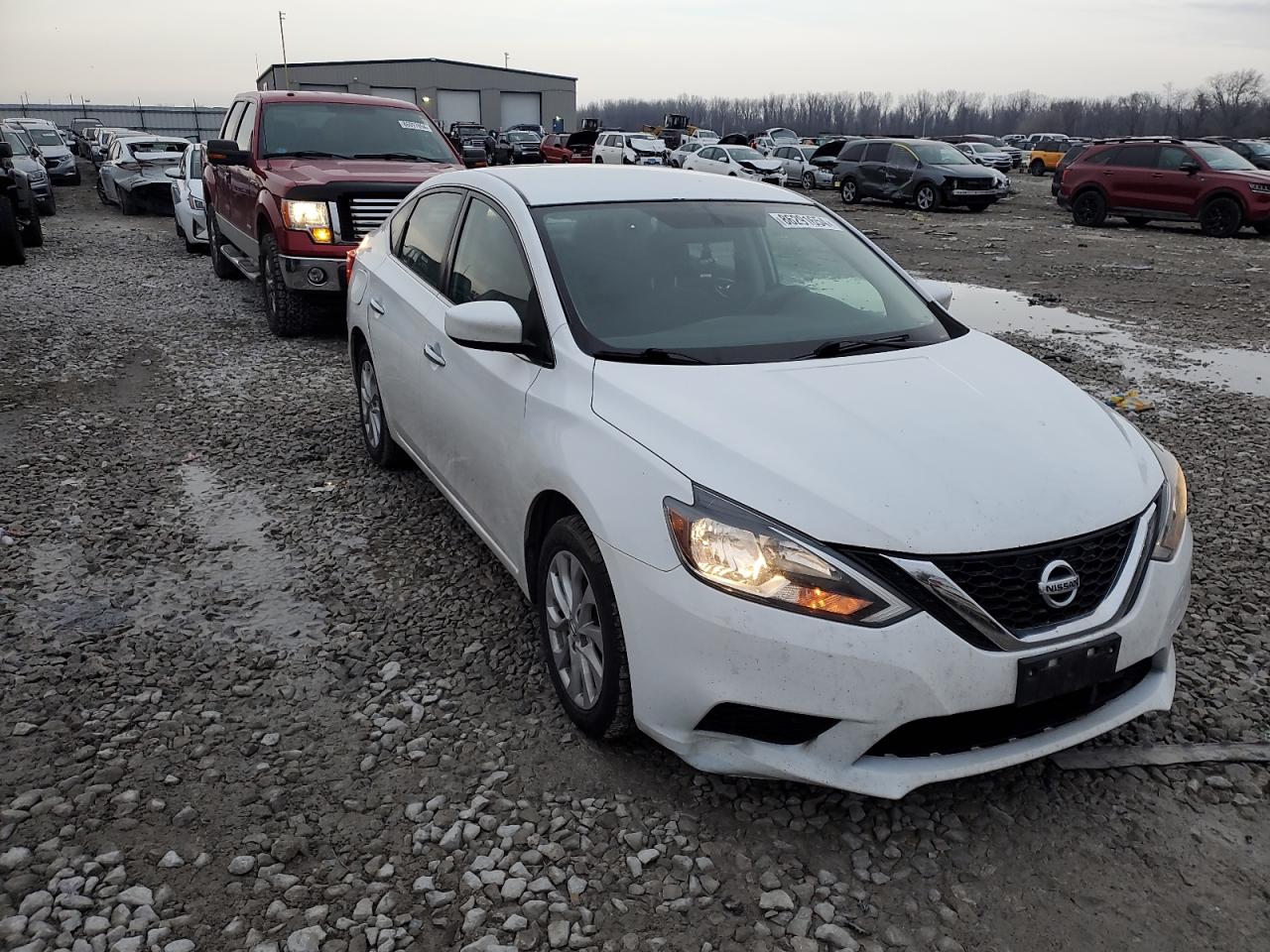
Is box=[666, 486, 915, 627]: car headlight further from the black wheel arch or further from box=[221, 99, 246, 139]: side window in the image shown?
box=[221, 99, 246, 139]: side window

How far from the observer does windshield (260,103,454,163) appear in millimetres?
9109

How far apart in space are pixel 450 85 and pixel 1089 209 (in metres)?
60.3

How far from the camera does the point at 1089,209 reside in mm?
19531

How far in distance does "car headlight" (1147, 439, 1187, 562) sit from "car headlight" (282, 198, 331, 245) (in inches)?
269

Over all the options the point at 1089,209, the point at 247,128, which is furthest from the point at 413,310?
the point at 1089,209

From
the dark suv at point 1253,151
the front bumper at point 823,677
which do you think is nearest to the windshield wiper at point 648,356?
the front bumper at point 823,677

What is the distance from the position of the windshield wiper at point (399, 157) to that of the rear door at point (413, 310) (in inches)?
177

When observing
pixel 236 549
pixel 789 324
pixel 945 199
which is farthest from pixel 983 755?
pixel 945 199

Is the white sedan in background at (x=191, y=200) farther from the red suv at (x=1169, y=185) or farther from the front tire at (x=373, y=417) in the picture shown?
the red suv at (x=1169, y=185)

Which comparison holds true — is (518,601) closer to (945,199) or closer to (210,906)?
(210,906)

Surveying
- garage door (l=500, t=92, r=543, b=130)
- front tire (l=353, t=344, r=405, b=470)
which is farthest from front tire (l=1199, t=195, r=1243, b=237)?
garage door (l=500, t=92, r=543, b=130)

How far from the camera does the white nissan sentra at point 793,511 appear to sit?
7.63 ft

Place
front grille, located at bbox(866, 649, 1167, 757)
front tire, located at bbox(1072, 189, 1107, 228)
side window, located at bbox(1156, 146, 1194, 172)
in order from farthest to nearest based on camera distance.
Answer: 1. front tire, located at bbox(1072, 189, 1107, 228)
2. side window, located at bbox(1156, 146, 1194, 172)
3. front grille, located at bbox(866, 649, 1167, 757)

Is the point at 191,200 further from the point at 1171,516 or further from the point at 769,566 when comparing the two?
the point at 1171,516
